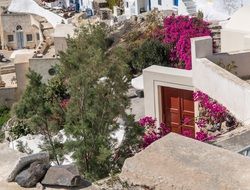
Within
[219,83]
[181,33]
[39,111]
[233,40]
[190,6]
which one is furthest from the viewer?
[190,6]

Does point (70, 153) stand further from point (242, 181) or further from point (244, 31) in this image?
point (244, 31)

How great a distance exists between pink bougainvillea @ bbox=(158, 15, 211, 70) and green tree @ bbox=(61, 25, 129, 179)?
419 inches

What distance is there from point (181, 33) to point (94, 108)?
46.9 ft

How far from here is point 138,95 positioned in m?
19.5

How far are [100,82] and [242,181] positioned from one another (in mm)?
5197

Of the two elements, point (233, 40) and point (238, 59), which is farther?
point (233, 40)

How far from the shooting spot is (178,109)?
1560 cm

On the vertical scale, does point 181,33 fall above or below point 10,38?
above

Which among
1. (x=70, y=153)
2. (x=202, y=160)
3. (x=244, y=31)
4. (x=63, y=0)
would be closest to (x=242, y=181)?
(x=202, y=160)

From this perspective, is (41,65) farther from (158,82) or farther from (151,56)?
(158,82)

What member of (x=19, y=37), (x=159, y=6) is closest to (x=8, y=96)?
(x=159, y=6)

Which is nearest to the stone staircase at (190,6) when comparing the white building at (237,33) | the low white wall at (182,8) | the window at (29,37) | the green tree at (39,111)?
the low white wall at (182,8)

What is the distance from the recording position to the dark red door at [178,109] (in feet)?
49.9

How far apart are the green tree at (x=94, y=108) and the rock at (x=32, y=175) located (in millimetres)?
3000
